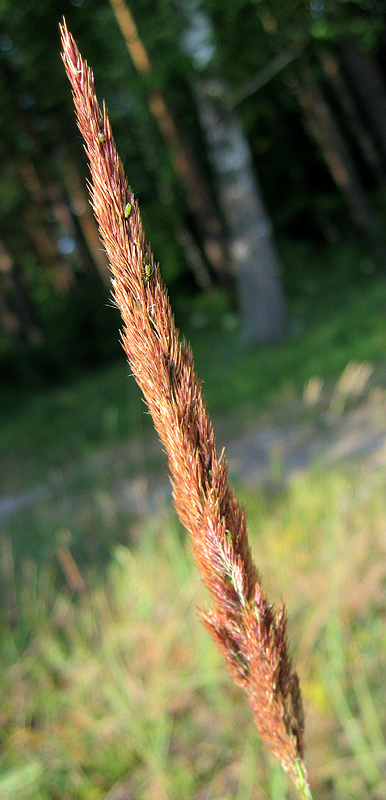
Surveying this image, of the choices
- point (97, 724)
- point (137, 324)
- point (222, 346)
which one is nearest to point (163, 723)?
point (97, 724)

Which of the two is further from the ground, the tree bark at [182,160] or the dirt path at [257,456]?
the tree bark at [182,160]

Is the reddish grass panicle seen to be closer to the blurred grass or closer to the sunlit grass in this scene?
the sunlit grass

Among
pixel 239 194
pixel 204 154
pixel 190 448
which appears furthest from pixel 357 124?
pixel 190 448

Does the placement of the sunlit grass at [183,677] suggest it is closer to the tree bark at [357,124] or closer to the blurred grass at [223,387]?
the blurred grass at [223,387]

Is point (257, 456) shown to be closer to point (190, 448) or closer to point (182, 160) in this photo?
point (190, 448)

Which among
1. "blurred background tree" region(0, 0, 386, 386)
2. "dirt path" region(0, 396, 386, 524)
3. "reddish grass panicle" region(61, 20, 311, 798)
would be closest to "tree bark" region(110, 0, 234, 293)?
"blurred background tree" region(0, 0, 386, 386)

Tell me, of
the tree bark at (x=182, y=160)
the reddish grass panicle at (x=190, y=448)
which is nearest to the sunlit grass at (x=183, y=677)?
Answer: the reddish grass panicle at (x=190, y=448)
